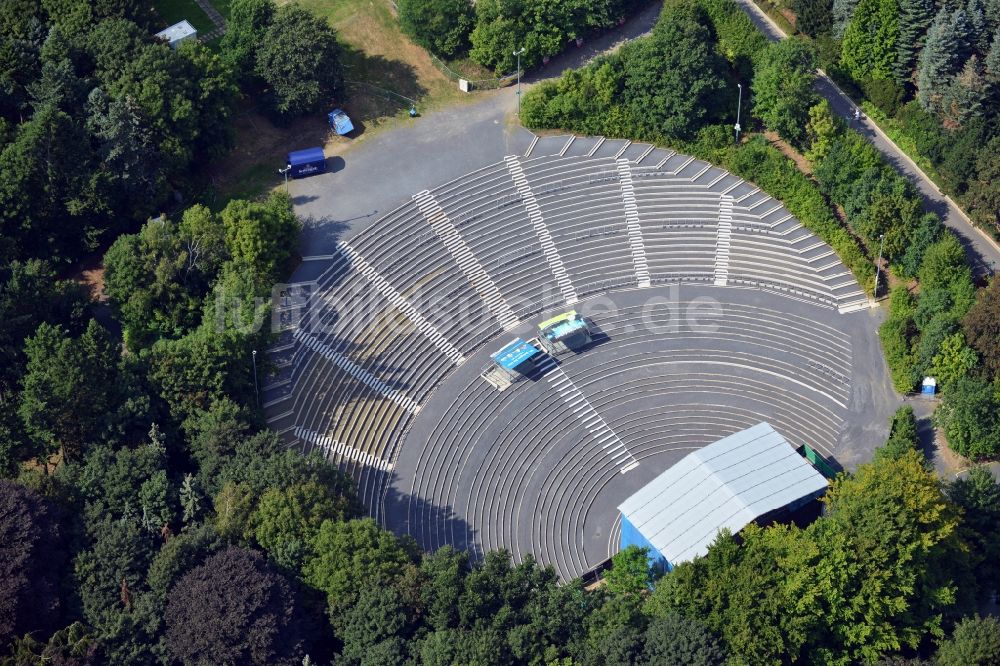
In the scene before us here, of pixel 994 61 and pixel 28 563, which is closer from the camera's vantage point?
pixel 28 563

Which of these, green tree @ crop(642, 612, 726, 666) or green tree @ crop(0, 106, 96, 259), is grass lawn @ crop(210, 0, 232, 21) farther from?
green tree @ crop(642, 612, 726, 666)

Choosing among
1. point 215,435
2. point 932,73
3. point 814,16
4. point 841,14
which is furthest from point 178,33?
point 932,73

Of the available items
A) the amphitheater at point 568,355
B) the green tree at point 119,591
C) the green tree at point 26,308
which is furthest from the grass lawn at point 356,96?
the green tree at point 119,591

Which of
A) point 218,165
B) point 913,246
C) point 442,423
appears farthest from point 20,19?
point 913,246

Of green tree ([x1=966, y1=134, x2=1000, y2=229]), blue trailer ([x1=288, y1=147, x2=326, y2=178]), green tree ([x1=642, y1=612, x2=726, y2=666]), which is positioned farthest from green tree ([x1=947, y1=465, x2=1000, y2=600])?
blue trailer ([x1=288, y1=147, x2=326, y2=178])

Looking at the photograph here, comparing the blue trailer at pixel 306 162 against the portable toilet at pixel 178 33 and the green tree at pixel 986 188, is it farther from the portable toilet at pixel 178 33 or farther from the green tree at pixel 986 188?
the green tree at pixel 986 188

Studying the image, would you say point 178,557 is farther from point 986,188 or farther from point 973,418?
point 986,188
